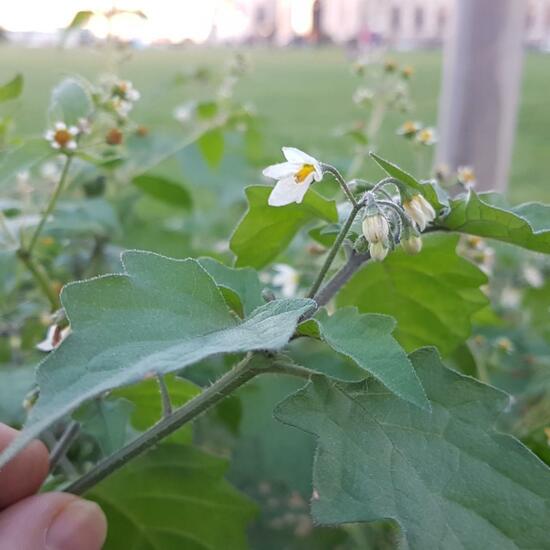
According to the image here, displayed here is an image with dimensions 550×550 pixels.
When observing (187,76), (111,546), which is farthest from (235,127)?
(111,546)

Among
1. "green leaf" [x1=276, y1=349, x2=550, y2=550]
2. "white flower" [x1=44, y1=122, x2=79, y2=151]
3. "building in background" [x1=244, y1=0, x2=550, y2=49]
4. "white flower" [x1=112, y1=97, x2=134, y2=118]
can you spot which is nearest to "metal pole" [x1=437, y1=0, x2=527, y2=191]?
"white flower" [x1=112, y1=97, x2=134, y2=118]

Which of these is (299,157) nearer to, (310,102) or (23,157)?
(23,157)

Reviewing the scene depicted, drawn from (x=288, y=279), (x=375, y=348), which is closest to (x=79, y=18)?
(x=288, y=279)

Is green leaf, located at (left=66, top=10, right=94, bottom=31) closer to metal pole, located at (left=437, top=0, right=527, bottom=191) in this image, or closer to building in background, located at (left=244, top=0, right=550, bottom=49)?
metal pole, located at (left=437, top=0, right=527, bottom=191)

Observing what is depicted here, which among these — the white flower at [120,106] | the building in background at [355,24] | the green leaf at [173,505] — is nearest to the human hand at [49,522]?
the green leaf at [173,505]

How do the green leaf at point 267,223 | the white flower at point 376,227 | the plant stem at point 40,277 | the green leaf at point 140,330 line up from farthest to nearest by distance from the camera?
1. the plant stem at point 40,277
2. the green leaf at point 267,223
3. the white flower at point 376,227
4. the green leaf at point 140,330

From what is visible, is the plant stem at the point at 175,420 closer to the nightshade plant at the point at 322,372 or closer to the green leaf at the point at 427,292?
the nightshade plant at the point at 322,372

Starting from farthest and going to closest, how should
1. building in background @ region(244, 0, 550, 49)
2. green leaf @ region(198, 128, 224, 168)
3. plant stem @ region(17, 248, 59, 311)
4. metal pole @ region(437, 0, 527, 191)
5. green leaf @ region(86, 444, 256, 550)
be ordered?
1. building in background @ region(244, 0, 550, 49)
2. metal pole @ region(437, 0, 527, 191)
3. green leaf @ region(198, 128, 224, 168)
4. plant stem @ region(17, 248, 59, 311)
5. green leaf @ region(86, 444, 256, 550)

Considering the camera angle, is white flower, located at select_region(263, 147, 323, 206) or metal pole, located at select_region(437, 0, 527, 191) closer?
white flower, located at select_region(263, 147, 323, 206)
